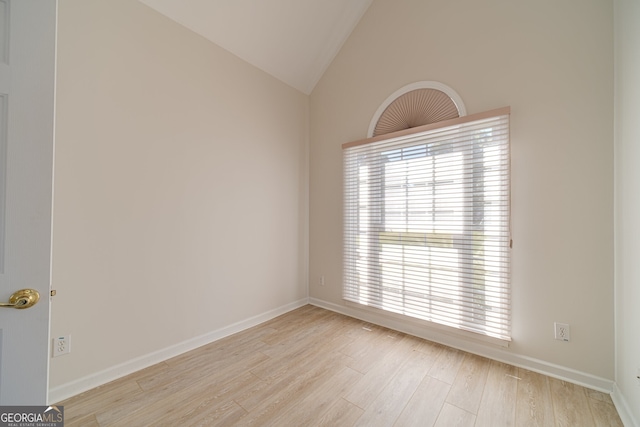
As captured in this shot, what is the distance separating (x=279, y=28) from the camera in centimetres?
265

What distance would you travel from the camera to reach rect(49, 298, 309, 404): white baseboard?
161cm

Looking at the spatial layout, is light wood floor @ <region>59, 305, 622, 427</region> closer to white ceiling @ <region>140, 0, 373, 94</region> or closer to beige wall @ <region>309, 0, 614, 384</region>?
beige wall @ <region>309, 0, 614, 384</region>

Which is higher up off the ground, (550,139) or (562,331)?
(550,139)

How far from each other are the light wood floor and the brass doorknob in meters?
1.07

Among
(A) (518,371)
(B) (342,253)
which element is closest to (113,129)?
(B) (342,253)

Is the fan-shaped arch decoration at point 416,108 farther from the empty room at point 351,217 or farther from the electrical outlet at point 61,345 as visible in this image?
the electrical outlet at point 61,345

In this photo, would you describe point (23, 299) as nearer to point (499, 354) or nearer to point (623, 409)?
point (499, 354)

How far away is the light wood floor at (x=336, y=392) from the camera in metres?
1.46

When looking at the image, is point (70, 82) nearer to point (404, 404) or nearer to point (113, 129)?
point (113, 129)

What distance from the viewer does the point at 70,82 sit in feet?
5.37

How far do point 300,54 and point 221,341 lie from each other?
335cm

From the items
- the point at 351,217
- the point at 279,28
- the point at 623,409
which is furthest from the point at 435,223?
the point at 279,28

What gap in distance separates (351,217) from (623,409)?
237 cm

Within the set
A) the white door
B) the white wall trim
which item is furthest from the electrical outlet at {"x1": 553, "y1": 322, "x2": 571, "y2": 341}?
the white door
